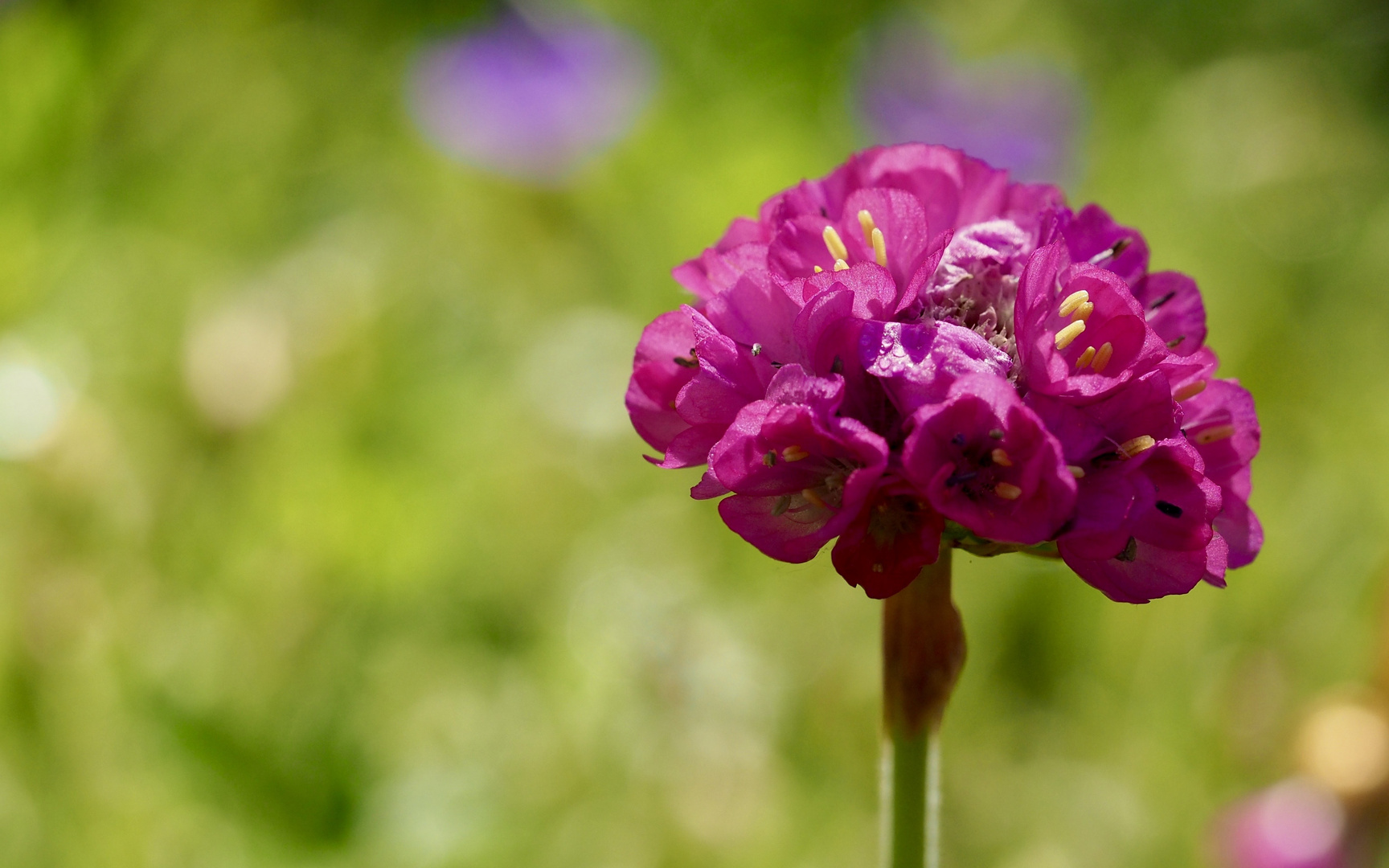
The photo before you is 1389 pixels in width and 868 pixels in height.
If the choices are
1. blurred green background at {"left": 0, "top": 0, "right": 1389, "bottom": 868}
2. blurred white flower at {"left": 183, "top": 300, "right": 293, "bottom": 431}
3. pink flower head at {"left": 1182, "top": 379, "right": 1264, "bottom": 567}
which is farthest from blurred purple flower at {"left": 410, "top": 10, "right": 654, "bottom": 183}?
pink flower head at {"left": 1182, "top": 379, "right": 1264, "bottom": 567}

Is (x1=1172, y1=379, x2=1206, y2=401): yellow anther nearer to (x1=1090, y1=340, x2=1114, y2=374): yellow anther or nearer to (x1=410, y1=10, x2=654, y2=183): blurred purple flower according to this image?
(x1=1090, y1=340, x2=1114, y2=374): yellow anther

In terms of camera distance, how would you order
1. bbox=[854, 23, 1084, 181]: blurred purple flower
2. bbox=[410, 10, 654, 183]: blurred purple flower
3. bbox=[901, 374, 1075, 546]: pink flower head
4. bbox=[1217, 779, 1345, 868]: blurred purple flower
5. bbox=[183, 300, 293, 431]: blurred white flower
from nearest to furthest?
bbox=[901, 374, 1075, 546]: pink flower head < bbox=[1217, 779, 1345, 868]: blurred purple flower < bbox=[183, 300, 293, 431]: blurred white flower < bbox=[854, 23, 1084, 181]: blurred purple flower < bbox=[410, 10, 654, 183]: blurred purple flower

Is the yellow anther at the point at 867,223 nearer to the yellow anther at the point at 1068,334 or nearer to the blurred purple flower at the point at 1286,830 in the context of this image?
the yellow anther at the point at 1068,334

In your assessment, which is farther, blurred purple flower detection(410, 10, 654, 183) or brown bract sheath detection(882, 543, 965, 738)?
blurred purple flower detection(410, 10, 654, 183)

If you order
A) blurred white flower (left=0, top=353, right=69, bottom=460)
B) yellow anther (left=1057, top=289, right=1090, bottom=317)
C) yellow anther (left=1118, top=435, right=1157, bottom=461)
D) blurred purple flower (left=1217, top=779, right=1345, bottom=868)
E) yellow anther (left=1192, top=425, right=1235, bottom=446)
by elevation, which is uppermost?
blurred white flower (left=0, top=353, right=69, bottom=460)

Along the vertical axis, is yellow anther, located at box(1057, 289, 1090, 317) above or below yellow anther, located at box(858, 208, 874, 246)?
below

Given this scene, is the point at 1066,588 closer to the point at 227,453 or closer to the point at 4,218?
the point at 227,453

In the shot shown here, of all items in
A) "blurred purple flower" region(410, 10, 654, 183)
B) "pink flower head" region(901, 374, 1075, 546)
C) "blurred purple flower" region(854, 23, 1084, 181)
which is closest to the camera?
"pink flower head" region(901, 374, 1075, 546)
